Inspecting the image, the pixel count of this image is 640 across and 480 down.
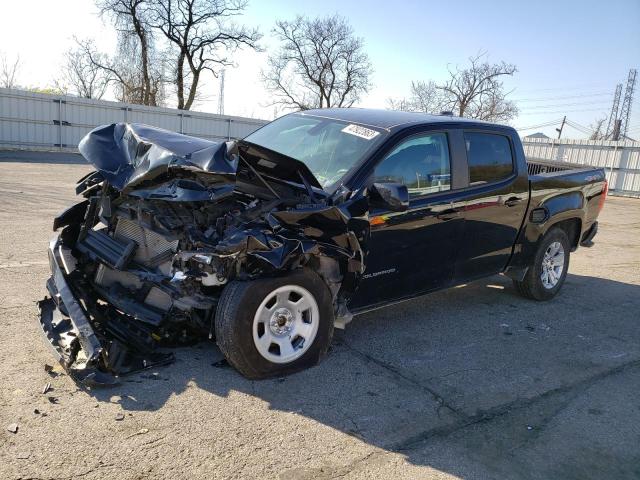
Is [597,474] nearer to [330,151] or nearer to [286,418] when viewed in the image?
[286,418]

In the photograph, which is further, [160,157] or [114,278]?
[114,278]

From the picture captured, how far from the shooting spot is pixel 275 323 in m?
3.59

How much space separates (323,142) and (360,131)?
333 mm

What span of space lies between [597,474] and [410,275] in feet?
6.45

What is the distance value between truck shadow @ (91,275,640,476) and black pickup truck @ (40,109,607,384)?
211 millimetres

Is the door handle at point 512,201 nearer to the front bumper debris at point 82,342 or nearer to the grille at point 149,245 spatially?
the grille at point 149,245

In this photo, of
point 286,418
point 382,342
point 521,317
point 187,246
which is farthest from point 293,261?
point 521,317

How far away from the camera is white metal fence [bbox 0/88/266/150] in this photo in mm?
21031

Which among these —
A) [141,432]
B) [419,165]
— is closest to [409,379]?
[419,165]

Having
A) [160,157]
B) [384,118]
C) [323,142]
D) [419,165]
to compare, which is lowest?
[160,157]

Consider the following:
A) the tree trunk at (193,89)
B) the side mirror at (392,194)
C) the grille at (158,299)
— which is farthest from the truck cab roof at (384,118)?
the tree trunk at (193,89)

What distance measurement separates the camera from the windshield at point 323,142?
411cm

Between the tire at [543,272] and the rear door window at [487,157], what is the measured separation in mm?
1138

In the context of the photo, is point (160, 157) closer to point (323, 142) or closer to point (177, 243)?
point (177, 243)
